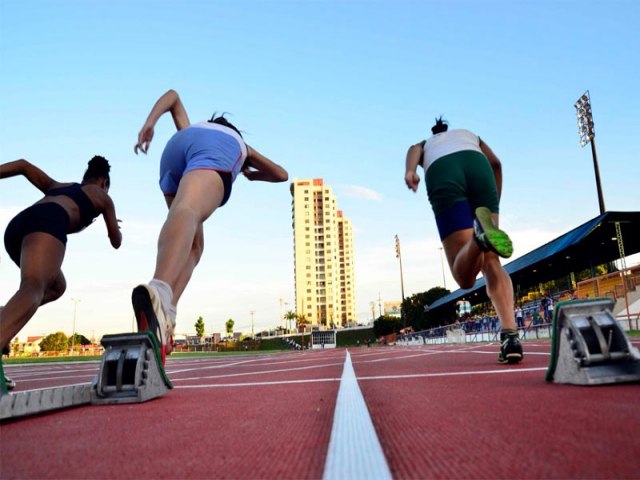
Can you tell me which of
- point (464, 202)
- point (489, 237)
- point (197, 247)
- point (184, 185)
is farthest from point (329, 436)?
point (464, 202)

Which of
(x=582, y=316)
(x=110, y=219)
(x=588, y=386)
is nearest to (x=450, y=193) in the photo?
(x=582, y=316)

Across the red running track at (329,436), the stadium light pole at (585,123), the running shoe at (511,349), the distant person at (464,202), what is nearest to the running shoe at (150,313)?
the red running track at (329,436)

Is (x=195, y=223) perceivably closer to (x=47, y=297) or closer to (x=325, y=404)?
(x=325, y=404)

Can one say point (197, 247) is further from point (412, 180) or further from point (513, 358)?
point (513, 358)

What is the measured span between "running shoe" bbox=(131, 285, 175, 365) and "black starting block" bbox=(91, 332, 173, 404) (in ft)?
0.30

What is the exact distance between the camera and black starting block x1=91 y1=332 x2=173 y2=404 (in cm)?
203

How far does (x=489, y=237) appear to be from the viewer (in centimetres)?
256

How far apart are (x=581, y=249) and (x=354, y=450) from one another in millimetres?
25542

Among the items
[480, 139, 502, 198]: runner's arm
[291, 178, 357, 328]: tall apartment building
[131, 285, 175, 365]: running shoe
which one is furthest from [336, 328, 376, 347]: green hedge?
[131, 285, 175, 365]: running shoe

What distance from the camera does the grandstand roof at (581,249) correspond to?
1988cm

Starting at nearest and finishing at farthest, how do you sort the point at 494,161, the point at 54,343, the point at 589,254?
the point at 494,161, the point at 589,254, the point at 54,343

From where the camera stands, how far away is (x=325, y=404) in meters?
1.69

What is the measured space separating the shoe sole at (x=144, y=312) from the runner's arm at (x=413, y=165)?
2.06 metres

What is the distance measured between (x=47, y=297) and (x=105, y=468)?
9.80 ft
